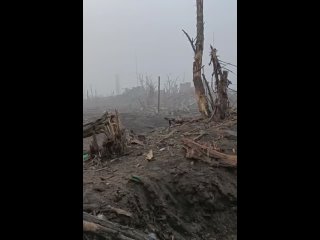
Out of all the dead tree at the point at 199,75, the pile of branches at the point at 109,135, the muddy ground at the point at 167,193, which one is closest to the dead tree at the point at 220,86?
the dead tree at the point at 199,75

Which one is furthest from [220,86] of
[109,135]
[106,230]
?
[106,230]

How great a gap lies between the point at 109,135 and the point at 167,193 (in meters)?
1.44

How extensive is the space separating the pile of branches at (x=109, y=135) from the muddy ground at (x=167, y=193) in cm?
17

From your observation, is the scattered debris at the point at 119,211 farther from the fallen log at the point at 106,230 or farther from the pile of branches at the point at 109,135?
the pile of branches at the point at 109,135

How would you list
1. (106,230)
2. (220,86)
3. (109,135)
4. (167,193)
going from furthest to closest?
(220,86) < (109,135) < (167,193) < (106,230)

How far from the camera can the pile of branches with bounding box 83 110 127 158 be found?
552 centimetres

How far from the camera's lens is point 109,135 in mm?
5535

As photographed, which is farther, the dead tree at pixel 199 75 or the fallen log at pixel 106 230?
the dead tree at pixel 199 75

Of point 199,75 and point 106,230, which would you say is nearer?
point 106,230

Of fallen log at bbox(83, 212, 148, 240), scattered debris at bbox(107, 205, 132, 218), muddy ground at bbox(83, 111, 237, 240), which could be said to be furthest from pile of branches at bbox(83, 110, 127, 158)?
fallen log at bbox(83, 212, 148, 240)

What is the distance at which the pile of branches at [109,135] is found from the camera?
5.52 m

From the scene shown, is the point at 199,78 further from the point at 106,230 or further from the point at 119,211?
the point at 106,230
